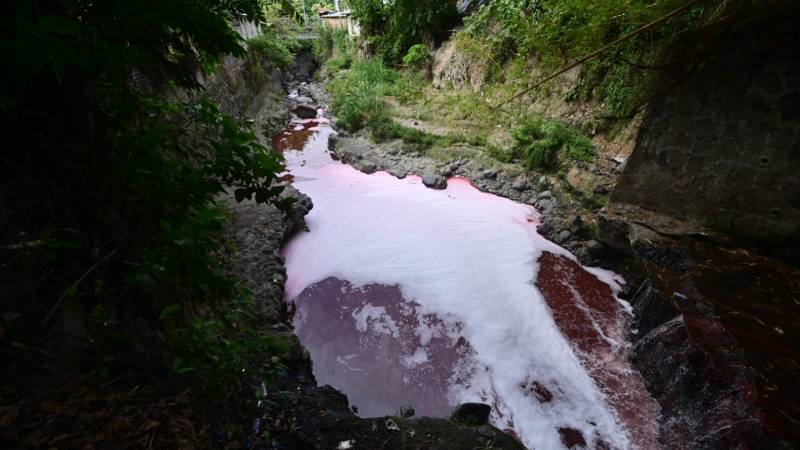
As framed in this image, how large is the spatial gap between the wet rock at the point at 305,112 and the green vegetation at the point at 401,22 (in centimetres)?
387

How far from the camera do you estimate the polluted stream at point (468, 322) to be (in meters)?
3.78

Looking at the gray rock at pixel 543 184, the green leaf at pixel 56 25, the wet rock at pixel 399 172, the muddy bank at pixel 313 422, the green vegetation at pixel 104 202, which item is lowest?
the wet rock at pixel 399 172

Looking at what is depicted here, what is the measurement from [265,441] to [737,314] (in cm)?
412

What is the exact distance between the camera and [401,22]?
14.2 m

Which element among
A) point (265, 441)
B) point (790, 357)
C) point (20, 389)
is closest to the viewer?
point (20, 389)

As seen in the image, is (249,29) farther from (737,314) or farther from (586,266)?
(737,314)

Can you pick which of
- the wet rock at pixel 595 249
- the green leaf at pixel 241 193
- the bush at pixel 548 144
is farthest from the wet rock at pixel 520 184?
the green leaf at pixel 241 193

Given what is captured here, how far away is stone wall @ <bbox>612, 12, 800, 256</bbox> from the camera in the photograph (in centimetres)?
358

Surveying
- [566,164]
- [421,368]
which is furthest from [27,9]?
[566,164]

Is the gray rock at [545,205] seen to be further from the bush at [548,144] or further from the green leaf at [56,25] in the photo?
the green leaf at [56,25]

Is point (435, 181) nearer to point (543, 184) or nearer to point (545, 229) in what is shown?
point (543, 184)

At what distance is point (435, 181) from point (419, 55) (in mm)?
7111

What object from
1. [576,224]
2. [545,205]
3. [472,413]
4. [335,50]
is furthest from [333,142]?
[335,50]

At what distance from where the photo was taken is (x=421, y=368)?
430 cm
